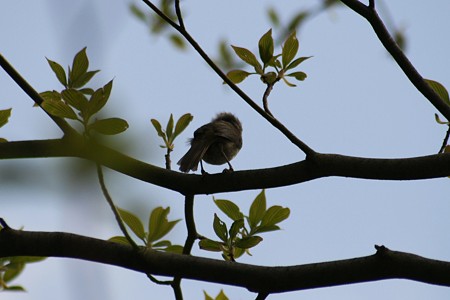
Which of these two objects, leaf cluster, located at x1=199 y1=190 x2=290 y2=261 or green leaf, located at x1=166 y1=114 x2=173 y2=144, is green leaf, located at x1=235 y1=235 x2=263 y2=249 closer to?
leaf cluster, located at x1=199 y1=190 x2=290 y2=261

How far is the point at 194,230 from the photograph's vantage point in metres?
3.72

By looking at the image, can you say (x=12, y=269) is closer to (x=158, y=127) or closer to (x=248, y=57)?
(x=158, y=127)

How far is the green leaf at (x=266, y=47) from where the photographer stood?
11.8 ft

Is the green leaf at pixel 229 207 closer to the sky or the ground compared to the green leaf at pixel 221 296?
closer to the sky

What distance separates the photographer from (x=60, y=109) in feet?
9.62

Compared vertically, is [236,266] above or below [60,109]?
below

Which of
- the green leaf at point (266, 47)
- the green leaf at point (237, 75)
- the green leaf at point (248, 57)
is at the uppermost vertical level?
the green leaf at point (266, 47)

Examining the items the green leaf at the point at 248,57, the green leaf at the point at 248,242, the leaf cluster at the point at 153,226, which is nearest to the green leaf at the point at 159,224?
the leaf cluster at the point at 153,226

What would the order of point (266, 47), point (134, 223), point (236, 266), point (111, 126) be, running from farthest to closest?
point (266, 47) → point (134, 223) → point (236, 266) → point (111, 126)

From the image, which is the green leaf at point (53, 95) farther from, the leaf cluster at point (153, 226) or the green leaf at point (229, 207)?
the green leaf at point (229, 207)

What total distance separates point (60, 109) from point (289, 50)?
5.20 feet

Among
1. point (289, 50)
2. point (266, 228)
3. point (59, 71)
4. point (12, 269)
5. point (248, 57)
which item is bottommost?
point (12, 269)

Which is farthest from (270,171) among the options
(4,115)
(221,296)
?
(4,115)

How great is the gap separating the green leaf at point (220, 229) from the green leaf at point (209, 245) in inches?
2.2
